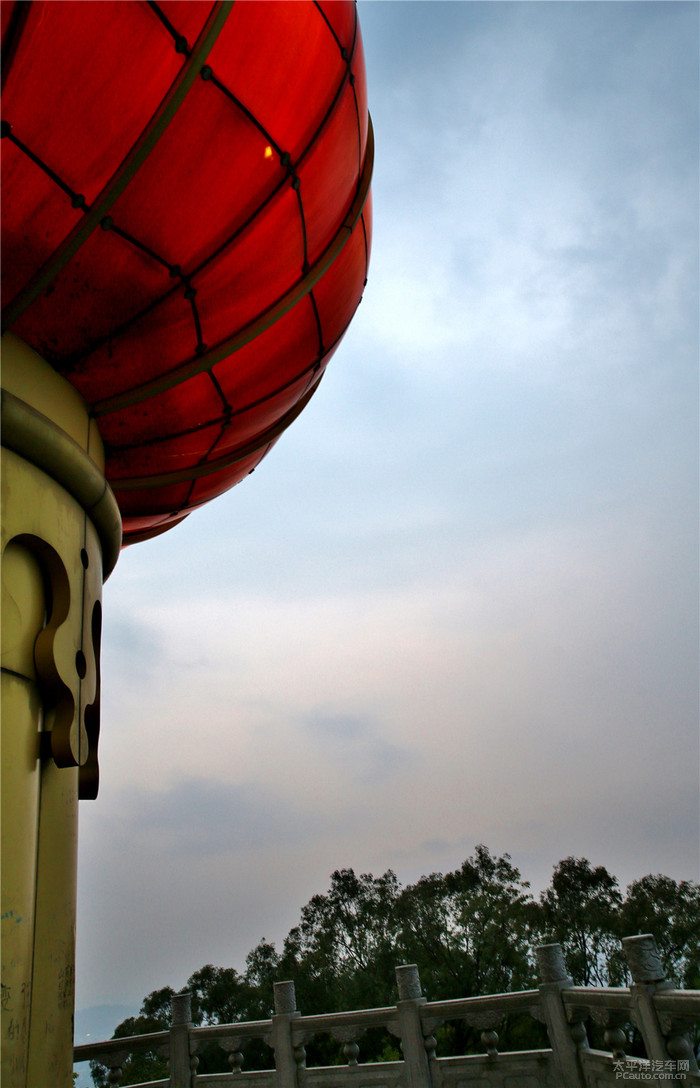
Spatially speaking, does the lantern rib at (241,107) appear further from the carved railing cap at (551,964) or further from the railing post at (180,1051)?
the railing post at (180,1051)

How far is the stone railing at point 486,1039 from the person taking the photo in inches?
224

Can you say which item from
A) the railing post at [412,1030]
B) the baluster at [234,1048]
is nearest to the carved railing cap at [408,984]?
the railing post at [412,1030]

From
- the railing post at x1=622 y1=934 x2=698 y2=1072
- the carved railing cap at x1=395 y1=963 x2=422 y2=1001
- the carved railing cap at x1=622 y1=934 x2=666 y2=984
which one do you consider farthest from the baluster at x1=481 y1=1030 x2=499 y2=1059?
the carved railing cap at x1=622 y1=934 x2=666 y2=984

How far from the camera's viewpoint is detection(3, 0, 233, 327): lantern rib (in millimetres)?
2875

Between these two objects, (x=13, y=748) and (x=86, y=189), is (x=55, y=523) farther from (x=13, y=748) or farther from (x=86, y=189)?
(x=86, y=189)

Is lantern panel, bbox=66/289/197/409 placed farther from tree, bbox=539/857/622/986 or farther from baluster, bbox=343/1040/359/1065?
tree, bbox=539/857/622/986

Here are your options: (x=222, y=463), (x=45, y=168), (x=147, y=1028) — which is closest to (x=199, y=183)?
(x=45, y=168)

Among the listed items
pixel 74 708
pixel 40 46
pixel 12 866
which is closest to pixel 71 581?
pixel 74 708

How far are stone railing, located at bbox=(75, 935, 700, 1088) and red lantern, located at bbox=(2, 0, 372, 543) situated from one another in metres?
5.39

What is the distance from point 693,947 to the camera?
62.4 feet

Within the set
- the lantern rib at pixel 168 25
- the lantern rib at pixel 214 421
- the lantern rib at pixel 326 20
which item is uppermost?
the lantern rib at pixel 326 20

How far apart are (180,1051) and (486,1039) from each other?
342 cm

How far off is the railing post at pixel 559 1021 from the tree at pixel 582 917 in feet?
47.1

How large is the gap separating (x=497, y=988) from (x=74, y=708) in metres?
21.5
